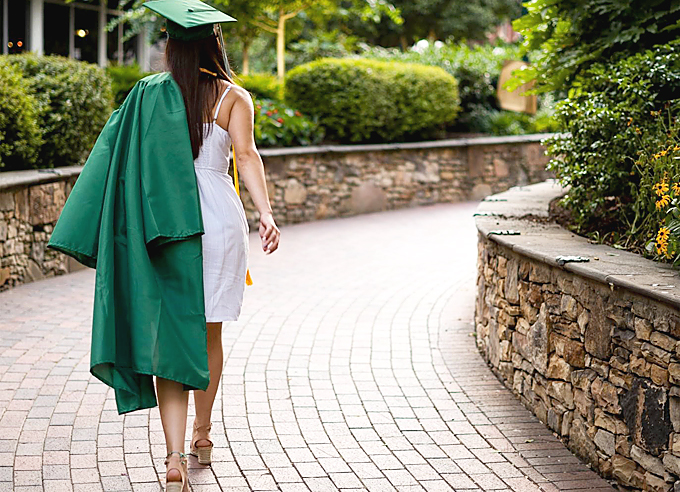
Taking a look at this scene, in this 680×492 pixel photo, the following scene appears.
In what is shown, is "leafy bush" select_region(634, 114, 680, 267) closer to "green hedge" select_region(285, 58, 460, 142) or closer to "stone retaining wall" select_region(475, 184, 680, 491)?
"stone retaining wall" select_region(475, 184, 680, 491)

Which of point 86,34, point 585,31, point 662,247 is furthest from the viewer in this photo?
point 86,34

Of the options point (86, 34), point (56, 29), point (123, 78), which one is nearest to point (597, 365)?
point (123, 78)

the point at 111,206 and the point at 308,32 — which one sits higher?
the point at 308,32

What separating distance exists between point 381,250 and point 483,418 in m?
5.46

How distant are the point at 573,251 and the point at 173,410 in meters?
2.09

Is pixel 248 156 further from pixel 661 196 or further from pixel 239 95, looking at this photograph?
pixel 661 196

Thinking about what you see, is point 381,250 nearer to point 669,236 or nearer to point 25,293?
point 25,293

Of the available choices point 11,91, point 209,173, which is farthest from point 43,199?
point 209,173

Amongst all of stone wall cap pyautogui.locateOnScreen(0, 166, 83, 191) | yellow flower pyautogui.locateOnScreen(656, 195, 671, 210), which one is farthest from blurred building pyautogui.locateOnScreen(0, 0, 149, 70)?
yellow flower pyautogui.locateOnScreen(656, 195, 671, 210)

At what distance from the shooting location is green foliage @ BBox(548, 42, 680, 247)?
17.0ft

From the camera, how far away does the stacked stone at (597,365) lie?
333cm

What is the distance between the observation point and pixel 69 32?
55.8 ft

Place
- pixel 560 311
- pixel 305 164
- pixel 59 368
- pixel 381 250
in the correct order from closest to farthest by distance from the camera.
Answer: pixel 560 311 → pixel 59 368 → pixel 381 250 → pixel 305 164

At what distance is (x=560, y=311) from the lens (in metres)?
4.25
